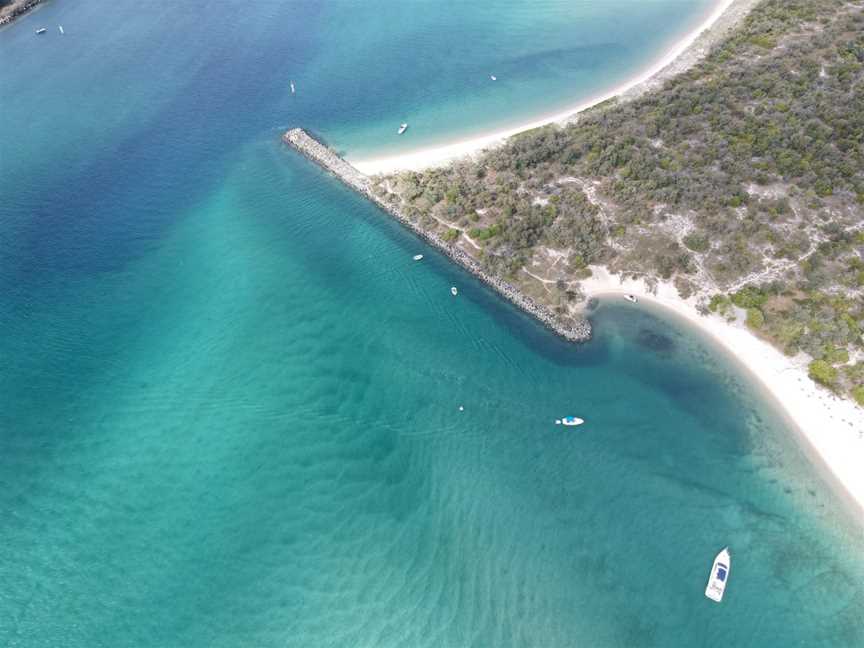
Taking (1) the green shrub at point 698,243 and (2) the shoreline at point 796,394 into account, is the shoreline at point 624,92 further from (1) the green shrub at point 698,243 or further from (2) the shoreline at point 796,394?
(2) the shoreline at point 796,394

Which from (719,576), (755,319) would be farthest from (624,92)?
(719,576)

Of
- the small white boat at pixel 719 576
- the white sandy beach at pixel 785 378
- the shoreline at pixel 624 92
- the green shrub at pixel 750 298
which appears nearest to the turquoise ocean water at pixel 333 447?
the small white boat at pixel 719 576

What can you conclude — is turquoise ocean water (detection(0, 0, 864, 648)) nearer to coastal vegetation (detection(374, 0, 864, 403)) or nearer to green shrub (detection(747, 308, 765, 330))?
green shrub (detection(747, 308, 765, 330))

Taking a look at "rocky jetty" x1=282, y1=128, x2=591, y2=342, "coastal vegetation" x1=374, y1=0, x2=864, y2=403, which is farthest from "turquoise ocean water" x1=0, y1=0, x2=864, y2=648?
"coastal vegetation" x1=374, y1=0, x2=864, y2=403

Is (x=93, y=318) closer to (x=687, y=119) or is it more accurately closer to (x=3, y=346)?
(x=3, y=346)

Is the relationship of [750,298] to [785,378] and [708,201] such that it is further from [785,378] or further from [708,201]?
[708,201]

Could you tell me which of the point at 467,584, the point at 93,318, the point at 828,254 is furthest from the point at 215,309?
the point at 828,254
